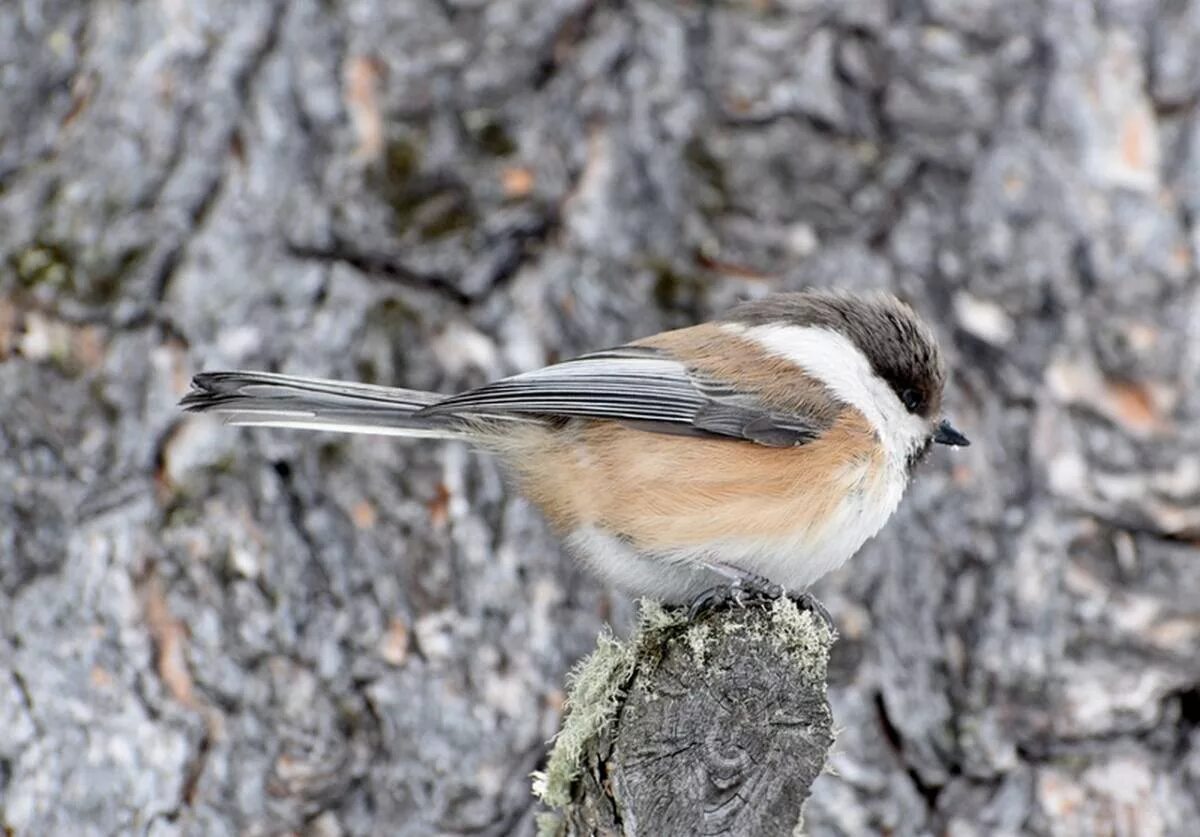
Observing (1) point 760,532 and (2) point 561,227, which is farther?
(2) point 561,227

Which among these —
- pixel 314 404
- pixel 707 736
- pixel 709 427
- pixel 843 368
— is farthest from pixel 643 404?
pixel 707 736

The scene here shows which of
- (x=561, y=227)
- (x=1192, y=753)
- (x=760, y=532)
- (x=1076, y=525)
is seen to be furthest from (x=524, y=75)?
(x=1192, y=753)

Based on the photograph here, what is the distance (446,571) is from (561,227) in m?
0.96

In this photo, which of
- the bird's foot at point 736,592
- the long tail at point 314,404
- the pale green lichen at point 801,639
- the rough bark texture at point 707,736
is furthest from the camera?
the long tail at point 314,404

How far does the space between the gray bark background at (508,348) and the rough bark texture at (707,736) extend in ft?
3.78

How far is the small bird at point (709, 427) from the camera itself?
Answer: 2646 mm

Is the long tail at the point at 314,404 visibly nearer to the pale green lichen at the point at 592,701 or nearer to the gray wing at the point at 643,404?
the gray wing at the point at 643,404

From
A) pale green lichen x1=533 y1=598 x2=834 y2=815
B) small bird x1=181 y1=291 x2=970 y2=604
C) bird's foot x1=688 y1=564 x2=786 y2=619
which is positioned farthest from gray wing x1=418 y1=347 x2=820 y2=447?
pale green lichen x1=533 y1=598 x2=834 y2=815

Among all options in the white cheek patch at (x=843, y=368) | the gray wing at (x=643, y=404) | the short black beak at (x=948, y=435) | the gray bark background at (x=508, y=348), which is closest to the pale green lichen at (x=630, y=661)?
the gray wing at (x=643, y=404)

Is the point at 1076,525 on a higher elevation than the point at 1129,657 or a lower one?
higher

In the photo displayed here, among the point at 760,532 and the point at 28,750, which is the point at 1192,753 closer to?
the point at 760,532

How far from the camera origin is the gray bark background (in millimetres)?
3105

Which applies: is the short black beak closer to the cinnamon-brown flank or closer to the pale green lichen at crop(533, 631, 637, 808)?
the cinnamon-brown flank

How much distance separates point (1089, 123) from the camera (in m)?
3.42
